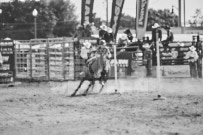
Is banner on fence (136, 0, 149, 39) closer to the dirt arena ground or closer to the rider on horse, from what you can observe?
the rider on horse

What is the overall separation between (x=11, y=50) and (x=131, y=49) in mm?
6670

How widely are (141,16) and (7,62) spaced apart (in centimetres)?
790

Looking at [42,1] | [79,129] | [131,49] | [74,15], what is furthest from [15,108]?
[74,15]

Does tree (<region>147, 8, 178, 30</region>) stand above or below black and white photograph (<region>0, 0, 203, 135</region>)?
above

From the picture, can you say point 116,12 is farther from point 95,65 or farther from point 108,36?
point 95,65

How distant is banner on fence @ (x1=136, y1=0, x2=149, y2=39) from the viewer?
2225cm

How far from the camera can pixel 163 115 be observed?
8.54 m

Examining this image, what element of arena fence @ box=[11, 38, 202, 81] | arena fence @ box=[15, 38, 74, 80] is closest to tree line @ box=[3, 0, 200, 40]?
arena fence @ box=[15, 38, 74, 80]

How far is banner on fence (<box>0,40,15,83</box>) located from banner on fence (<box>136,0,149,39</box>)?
7.17 m

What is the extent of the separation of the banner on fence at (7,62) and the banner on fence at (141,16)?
7.17 metres

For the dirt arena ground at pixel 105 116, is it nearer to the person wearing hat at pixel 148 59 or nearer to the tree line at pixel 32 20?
the person wearing hat at pixel 148 59

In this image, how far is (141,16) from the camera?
74.2 feet

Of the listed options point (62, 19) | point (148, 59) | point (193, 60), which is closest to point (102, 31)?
point (148, 59)

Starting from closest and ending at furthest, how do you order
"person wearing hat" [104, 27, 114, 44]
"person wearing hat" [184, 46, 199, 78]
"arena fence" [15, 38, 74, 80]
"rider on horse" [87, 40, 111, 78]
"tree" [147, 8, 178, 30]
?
1. "rider on horse" [87, 40, 111, 78]
2. "person wearing hat" [104, 27, 114, 44]
3. "person wearing hat" [184, 46, 199, 78]
4. "arena fence" [15, 38, 74, 80]
5. "tree" [147, 8, 178, 30]
